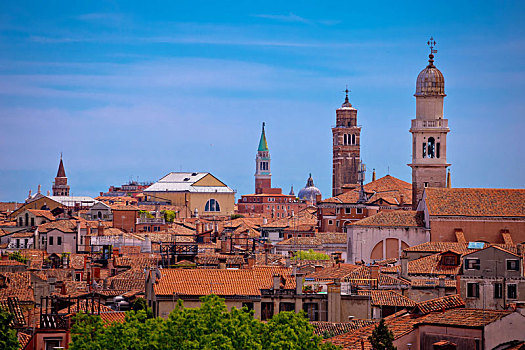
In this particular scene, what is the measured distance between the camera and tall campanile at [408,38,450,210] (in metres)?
85.4

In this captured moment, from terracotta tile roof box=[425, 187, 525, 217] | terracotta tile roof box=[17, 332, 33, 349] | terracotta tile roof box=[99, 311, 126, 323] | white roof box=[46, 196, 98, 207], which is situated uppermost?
white roof box=[46, 196, 98, 207]

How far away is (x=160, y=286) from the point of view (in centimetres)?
4203

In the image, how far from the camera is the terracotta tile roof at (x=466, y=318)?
30391 mm

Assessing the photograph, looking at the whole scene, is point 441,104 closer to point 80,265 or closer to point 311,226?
point 80,265

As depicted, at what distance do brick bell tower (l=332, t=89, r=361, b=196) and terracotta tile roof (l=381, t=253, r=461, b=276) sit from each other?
94124 millimetres

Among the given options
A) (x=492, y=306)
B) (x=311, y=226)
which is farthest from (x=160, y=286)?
(x=311, y=226)

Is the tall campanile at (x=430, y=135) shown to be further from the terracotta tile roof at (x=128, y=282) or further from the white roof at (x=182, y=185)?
the white roof at (x=182, y=185)

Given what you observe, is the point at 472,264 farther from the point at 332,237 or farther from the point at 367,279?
the point at 332,237

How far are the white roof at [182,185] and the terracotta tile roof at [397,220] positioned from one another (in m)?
106

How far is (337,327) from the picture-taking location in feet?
127

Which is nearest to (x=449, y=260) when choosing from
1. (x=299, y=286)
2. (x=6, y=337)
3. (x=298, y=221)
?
(x=299, y=286)

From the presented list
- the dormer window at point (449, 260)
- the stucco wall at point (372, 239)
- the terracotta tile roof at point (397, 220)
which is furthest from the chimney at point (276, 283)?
the terracotta tile roof at point (397, 220)

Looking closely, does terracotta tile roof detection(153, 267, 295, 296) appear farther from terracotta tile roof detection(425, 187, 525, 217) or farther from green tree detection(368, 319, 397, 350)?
terracotta tile roof detection(425, 187, 525, 217)

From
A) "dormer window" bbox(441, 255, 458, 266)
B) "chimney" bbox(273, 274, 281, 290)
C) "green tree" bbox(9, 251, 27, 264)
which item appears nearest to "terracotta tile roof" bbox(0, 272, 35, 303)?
"chimney" bbox(273, 274, 281, 290)
